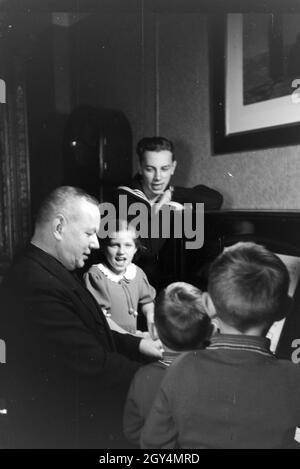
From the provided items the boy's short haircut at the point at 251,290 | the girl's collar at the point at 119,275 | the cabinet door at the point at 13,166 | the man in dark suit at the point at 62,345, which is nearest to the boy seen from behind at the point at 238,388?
the boy's short haircut at the point at 251,290

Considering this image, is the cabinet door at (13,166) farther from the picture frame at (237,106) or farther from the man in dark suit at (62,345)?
the picture frame at (237,106)

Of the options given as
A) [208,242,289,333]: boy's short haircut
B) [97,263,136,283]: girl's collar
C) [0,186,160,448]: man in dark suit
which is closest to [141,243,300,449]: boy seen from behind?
[208,242,289,333]: boy's short haircut

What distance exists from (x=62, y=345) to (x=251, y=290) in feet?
1.45

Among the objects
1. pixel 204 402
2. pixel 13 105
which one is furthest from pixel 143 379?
pixel 13 105

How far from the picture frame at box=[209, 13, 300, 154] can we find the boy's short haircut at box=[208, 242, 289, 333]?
0.86 feet

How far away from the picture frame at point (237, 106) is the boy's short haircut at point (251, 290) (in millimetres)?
264

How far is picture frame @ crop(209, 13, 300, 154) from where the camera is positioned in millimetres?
934

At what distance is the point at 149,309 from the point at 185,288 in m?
0.10

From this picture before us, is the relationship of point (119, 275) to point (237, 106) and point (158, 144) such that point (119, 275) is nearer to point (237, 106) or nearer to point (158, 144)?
point (158, 144)

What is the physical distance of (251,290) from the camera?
2.77 feet

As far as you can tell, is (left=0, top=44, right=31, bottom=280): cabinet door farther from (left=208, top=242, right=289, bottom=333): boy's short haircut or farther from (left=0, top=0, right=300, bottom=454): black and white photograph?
(left=208, top=242, right=289, bottom=333): boy's short haircut

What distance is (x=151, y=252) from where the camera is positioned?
3.32 ft

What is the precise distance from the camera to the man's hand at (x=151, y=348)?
95 centimetres

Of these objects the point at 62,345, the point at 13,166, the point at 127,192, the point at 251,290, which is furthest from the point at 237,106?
the point at 62,345
